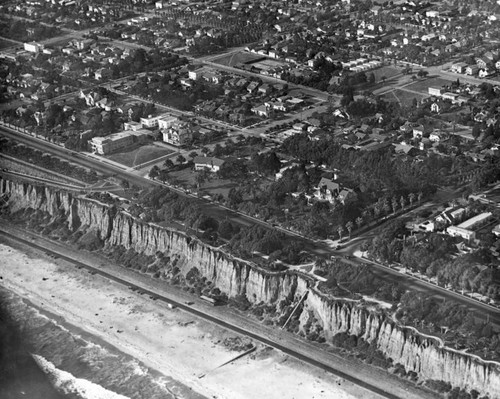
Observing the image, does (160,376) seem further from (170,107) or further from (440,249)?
(170,107)

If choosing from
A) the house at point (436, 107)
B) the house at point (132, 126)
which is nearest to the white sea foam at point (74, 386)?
the house at point (132, 126)

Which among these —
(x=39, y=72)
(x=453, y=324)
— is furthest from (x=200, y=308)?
(x=39, y=72)

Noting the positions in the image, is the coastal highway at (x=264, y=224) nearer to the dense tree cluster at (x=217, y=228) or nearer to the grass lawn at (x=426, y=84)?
the dense tree cluster at (x=217, y=228)

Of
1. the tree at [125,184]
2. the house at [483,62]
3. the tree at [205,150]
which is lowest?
the tree at [125,184]

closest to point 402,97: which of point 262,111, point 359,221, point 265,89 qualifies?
point 265,89

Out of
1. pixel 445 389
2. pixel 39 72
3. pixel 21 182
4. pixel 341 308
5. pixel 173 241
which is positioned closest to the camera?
pixel 445 389

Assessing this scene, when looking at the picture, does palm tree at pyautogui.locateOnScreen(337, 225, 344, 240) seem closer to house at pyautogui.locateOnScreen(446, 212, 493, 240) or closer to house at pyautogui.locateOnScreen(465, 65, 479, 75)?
house at pyautogui.locateOnScreen(446, 212, 493, 240)

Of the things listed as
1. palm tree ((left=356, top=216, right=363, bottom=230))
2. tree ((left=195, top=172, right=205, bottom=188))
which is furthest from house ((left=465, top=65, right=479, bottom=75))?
palm tree ((left=356, top=216, right=363, bottom=230))

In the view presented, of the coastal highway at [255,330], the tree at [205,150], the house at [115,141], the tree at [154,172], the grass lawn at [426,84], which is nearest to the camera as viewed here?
the coastal highway at [255,330]
